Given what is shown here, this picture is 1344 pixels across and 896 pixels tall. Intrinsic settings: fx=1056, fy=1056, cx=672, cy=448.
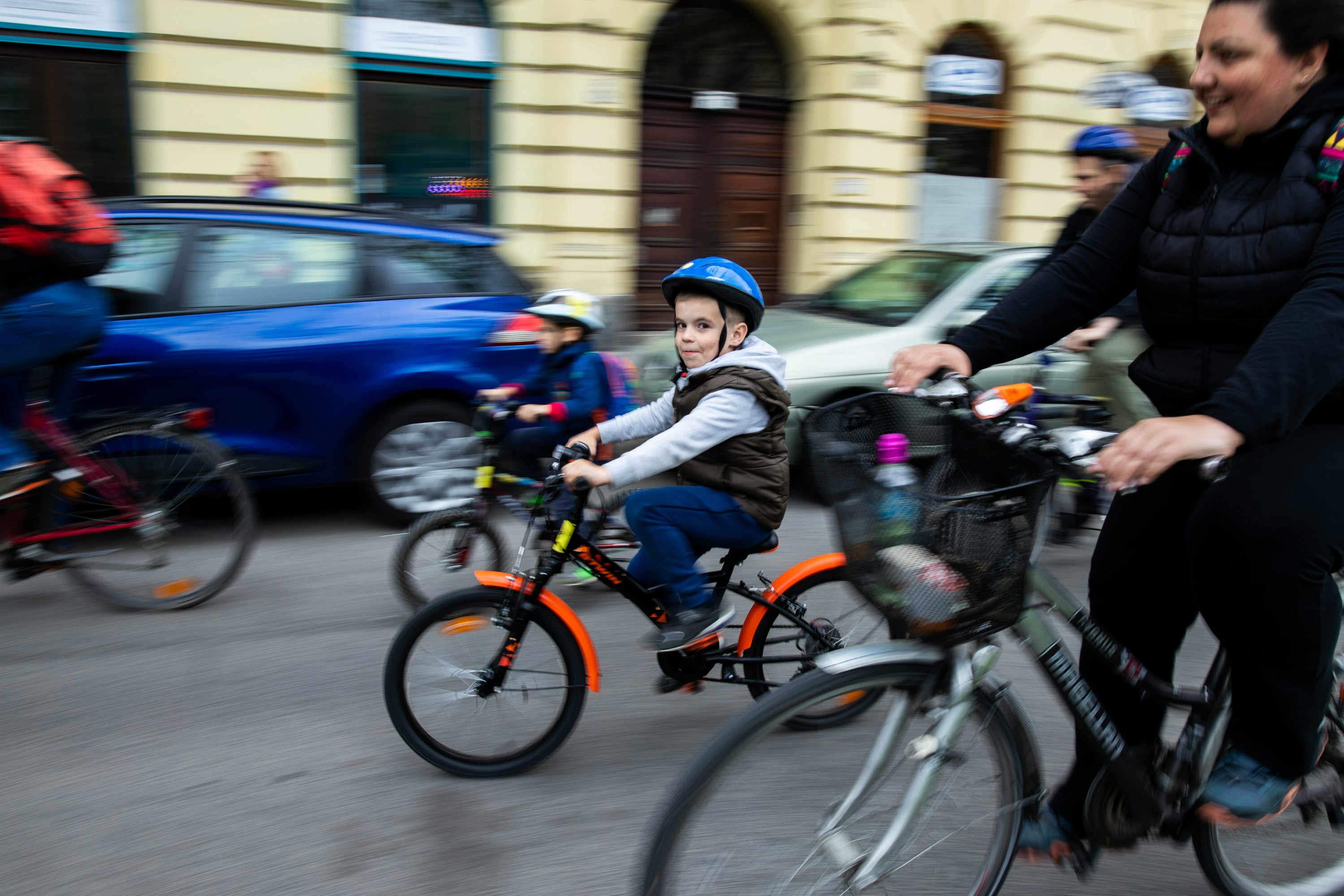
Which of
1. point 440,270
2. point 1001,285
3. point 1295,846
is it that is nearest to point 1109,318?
point 1001,285

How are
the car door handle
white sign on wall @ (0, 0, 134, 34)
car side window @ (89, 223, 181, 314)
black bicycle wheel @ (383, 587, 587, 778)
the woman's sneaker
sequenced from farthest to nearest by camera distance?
1. white sign on wall @ (0, 0, 134, 34)
2. car side window @ (89, 223, 181, 314)
3. the car door handle
4. black bicycle wheel @ (383, 587, 587, 778)
5. the woman's sneaker

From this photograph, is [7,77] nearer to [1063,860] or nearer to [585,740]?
[585,740]

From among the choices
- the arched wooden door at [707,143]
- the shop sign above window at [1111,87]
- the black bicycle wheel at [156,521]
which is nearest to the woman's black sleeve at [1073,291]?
the black bicycle wheel at [156,521]

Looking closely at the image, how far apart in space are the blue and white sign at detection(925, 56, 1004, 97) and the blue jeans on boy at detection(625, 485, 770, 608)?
10.8 meters

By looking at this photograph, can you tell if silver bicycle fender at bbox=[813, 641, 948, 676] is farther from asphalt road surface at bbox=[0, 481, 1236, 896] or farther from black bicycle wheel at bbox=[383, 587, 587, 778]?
black bicycle wheel at bbox=[383, 587, 587, 778]

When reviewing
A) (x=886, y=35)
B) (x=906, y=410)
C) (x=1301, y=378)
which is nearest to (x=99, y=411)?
(x=906, y=410)

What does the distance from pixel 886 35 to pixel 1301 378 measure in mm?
11246

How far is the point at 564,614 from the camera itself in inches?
115

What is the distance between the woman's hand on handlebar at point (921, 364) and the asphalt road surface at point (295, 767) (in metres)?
0.73

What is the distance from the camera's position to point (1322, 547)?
189cm

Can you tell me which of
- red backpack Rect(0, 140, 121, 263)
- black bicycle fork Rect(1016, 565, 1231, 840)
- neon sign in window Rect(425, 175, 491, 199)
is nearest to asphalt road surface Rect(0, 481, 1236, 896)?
black bicycle fork Rect(1016, 565, 1231, 840)

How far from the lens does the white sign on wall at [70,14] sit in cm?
838

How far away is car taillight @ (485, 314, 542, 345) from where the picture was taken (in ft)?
18.2

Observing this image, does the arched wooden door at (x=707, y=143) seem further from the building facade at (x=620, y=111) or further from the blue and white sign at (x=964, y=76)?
the blue and white sign at (x=964, y=76)
